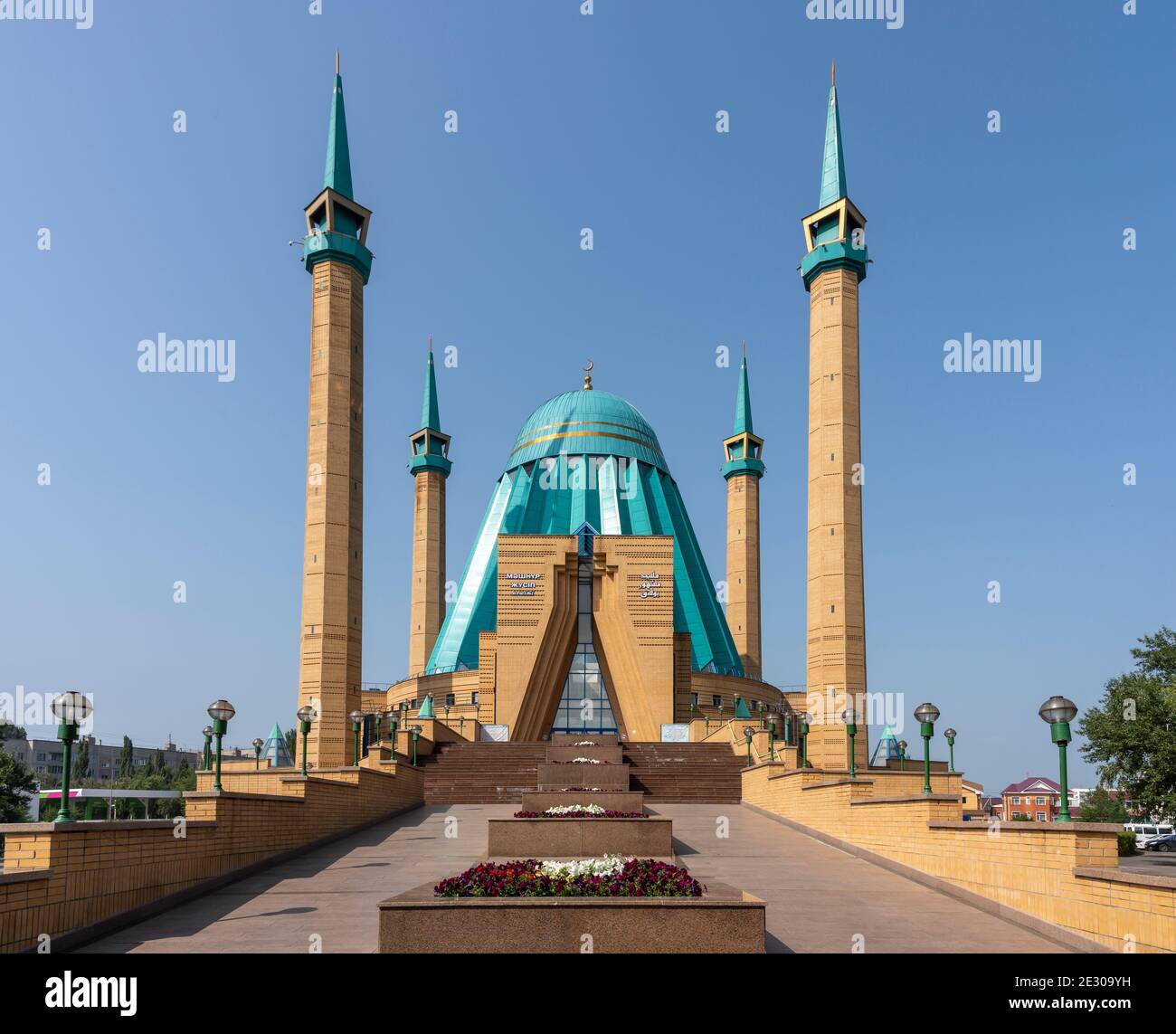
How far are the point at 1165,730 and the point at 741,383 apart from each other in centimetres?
3109

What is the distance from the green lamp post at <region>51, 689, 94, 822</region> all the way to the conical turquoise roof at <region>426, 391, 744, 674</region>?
118ft

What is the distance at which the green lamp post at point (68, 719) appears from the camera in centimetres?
927

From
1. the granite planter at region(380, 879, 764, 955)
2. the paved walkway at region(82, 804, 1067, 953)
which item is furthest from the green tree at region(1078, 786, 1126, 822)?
the granite planter at region(380, 879, 764, 955)

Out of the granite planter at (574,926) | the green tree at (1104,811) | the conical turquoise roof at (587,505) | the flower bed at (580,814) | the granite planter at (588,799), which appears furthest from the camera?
the green tree at (1104,811)

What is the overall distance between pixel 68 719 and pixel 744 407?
47.2 metres

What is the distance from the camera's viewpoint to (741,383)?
55094 millimetres

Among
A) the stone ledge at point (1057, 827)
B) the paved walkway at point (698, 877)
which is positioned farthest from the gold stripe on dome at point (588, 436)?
the stone ledge at point (1057, 827)

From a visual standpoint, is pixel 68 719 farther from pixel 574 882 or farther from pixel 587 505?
pixel 587 505

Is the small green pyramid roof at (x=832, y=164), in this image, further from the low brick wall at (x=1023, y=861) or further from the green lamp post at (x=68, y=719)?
the green lamp post at (x=68, y=719)

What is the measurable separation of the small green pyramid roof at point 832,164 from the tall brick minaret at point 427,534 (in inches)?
1018

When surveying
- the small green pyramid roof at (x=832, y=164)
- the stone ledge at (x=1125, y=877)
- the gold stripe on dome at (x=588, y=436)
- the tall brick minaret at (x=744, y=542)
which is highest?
the small green pyramid roof at (x=832, y=164)

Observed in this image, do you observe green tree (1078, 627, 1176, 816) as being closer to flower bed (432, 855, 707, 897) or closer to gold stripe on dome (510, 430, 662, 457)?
flower bed (432, 855, 707, 897)
